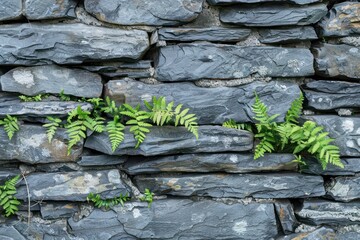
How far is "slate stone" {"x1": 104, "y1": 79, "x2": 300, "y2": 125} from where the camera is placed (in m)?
3.20

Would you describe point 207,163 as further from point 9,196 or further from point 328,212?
point 9,196

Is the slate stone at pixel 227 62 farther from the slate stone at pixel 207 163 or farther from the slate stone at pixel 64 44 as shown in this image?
the slate stone at pixel 207 163

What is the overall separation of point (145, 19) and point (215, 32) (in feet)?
1.56

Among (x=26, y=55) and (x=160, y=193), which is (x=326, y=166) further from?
(x=26, y=55)

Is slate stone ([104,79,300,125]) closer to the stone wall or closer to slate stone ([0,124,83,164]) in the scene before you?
the stone wall

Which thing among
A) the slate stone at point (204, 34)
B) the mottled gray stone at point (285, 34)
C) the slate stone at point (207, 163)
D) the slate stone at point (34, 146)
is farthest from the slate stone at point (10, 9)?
the mottled gray stone at point (285, 34)

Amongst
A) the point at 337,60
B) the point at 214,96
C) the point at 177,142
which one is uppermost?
the point at 337,60

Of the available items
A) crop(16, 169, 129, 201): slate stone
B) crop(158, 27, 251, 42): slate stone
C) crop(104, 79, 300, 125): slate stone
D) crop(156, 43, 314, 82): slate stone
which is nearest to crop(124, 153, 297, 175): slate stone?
crop(16, 169, 129, 201): slate stone

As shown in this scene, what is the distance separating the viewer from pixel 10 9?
9.96 feet

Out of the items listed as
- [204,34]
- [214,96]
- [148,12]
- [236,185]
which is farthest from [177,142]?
[148,12]

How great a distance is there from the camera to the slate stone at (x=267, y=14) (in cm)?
318

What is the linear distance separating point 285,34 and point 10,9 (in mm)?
1826

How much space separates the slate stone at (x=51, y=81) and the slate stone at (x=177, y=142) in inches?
12.7

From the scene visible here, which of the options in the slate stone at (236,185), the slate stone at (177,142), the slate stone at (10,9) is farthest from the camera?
the slate stone at (236,185)
